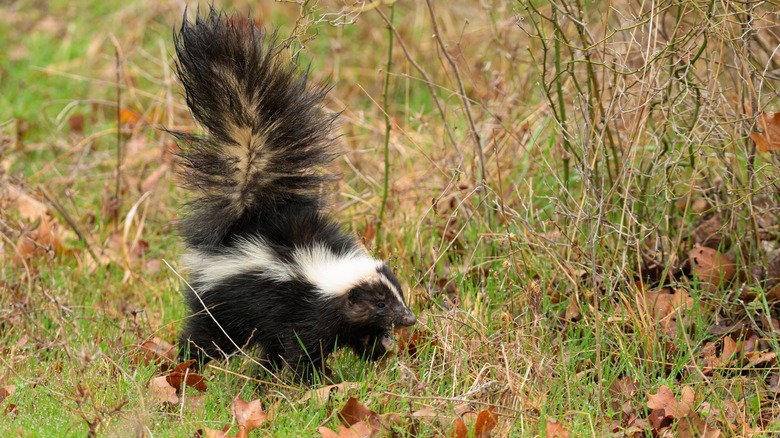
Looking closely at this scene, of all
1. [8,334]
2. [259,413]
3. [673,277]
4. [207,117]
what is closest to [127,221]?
[8,334]

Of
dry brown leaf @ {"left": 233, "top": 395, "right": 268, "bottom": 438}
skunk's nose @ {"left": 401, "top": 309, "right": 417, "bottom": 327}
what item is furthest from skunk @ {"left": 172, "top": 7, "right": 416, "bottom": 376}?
dry brown leaf @ {"left": 233, "top": 395, "right": 268, "bottom": 438}

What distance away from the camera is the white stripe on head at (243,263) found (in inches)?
162

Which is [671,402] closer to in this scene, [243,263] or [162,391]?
Result: [243,263]

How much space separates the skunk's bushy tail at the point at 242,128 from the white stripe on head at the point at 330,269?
278 millimetres

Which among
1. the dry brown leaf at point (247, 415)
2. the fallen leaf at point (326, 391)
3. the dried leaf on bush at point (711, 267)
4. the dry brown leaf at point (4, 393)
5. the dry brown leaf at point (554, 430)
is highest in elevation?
the dried leaf on bush at point (711, 267)

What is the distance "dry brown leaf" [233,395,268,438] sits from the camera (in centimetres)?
364

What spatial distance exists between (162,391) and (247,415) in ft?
1.37

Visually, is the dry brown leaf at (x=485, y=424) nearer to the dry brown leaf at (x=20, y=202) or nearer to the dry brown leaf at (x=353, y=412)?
the dry brown leaf at (x=353, y=412)

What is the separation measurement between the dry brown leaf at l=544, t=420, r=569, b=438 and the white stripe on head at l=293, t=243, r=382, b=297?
96 centimetres

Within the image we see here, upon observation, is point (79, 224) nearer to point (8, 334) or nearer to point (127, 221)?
point (127, 221)

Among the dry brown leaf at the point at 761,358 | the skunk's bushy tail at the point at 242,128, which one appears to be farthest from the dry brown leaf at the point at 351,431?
the dry brown leaf at the point at 761,358

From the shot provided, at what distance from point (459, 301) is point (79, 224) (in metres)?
2.52

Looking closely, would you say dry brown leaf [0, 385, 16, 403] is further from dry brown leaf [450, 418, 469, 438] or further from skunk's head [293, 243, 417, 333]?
dry brown leaf [450, 418, 469, 438]

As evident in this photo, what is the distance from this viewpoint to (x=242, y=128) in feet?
13.5
